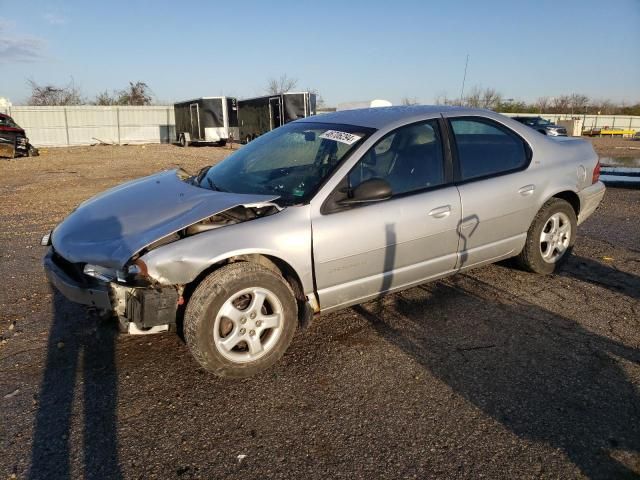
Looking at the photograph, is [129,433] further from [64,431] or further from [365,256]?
[365,256]

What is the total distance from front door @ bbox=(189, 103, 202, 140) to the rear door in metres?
25.8

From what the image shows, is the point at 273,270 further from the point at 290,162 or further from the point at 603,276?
the point at 603,276

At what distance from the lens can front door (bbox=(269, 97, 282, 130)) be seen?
23.4 m

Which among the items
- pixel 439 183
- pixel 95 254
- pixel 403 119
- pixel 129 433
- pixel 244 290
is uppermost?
pixel 403 119

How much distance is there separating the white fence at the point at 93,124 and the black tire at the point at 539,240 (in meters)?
35.9

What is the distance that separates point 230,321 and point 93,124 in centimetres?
3707

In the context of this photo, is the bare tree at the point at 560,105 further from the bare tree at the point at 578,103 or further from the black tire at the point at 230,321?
the black tire at the point at 230,321

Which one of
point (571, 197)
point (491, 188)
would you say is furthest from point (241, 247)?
point (571, 197)

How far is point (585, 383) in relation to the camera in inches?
115

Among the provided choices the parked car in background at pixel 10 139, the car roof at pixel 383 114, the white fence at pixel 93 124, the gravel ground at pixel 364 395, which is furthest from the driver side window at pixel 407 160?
the white fence at pixel 93 124

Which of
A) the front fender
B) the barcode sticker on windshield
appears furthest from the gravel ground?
the barcode sticker on windshield

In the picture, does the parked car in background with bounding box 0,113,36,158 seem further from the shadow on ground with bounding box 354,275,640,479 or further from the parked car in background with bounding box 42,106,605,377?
the shadow on ground with bounding box 354,275,640,479

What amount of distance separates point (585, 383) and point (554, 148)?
2.43m

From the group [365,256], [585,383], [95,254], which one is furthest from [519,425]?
[95,254]
